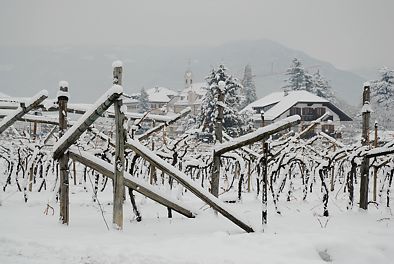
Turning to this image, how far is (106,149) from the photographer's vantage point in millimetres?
7363

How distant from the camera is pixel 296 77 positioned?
198ft

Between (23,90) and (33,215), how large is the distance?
289 ft

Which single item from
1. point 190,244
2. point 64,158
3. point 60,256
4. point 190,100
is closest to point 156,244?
point 190,244

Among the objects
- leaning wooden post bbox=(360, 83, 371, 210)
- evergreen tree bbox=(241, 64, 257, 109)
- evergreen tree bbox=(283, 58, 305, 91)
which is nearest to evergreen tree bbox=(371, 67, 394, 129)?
evergreen tree bbox=(283, 58, 305, 91)

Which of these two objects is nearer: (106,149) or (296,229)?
(296,229)

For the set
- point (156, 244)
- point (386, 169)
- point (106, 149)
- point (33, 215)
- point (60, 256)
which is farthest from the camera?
point (386, 169)

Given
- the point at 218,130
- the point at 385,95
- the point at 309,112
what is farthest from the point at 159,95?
the point at 218,130

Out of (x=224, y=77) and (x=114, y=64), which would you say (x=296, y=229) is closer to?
→ (x=114, y=64)

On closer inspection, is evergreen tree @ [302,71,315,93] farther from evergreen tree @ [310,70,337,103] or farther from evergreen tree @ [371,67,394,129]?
evergreen tree @ [371,67,394,129]

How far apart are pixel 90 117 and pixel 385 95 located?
131 ft

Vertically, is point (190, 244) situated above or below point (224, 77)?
below

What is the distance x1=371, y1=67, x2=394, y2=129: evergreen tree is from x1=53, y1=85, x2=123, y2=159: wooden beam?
128 feet

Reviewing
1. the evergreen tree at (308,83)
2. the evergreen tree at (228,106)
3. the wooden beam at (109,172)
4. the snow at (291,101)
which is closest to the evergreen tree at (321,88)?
the evergreen tree at (308,83)

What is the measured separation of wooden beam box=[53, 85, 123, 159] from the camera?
459 centimetres
